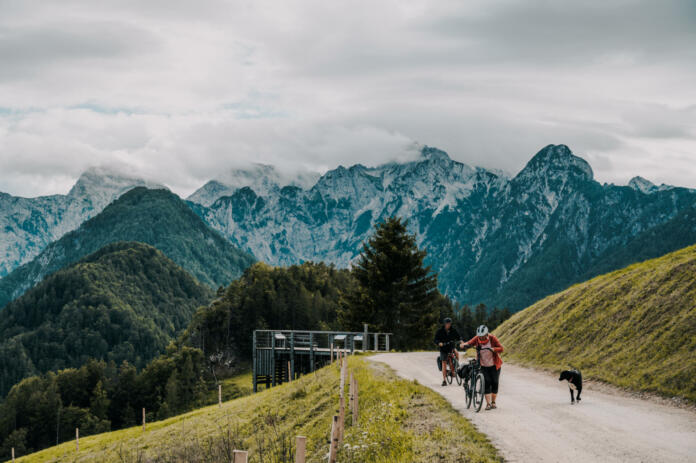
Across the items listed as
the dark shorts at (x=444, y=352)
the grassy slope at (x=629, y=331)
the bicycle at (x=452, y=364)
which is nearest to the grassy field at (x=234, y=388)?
the grassy slope at (x=629, y=331)

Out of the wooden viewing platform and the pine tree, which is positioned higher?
Answer: the pine tree

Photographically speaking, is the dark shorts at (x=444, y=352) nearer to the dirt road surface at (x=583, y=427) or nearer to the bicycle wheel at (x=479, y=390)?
the dirt road surface at (x=583, y=427)

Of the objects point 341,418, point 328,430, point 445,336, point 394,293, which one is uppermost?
point 394,293

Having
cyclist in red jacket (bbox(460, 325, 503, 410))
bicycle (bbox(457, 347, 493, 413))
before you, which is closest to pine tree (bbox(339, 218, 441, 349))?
bicycle (bbox(457, 347, 493, 413))

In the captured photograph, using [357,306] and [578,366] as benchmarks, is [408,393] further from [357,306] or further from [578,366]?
[357,306]

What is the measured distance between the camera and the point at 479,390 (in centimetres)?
1633

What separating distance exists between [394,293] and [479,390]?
4310 cm

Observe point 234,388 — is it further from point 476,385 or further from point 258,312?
point 476,385

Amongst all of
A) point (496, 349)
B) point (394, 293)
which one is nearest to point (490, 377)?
point (496, 349)

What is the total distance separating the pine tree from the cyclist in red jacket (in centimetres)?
4128

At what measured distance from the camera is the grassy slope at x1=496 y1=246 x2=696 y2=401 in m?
19.4

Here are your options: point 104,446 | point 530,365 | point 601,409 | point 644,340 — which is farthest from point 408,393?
point 104,446

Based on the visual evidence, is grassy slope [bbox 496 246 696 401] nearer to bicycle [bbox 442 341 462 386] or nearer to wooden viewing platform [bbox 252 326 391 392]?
bicycle [bbox 442 341 462 386]

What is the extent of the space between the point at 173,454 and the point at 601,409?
17.4 m
